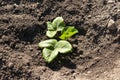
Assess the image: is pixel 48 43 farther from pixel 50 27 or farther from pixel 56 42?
pixel 50 27

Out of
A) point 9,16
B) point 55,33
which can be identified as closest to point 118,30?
point 55,33

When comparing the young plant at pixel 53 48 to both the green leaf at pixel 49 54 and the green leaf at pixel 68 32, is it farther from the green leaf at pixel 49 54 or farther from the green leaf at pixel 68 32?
the green leaf at pixel 68 32

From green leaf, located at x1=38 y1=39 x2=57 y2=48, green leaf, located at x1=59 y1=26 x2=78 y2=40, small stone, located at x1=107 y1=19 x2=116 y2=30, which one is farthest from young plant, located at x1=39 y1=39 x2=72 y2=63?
small stone, located at x1=107 y1=19 x2=116 y2=30

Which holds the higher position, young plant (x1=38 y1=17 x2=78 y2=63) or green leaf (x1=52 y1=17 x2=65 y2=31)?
green leaf (x1=52 y1=17 x2=65 y2=31)

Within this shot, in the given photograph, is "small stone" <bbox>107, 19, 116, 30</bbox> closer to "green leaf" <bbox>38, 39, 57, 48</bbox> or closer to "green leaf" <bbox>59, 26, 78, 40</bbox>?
"green leaf" <bbox>59, 26, 78, 40</bbox>

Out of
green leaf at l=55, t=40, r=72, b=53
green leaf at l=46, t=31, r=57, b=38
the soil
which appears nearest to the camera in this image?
the soil

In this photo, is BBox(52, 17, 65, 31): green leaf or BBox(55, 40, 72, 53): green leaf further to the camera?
BBox(52, 17, 65, 31): green leaf

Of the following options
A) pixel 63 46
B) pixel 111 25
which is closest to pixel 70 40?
pixel 63 46
